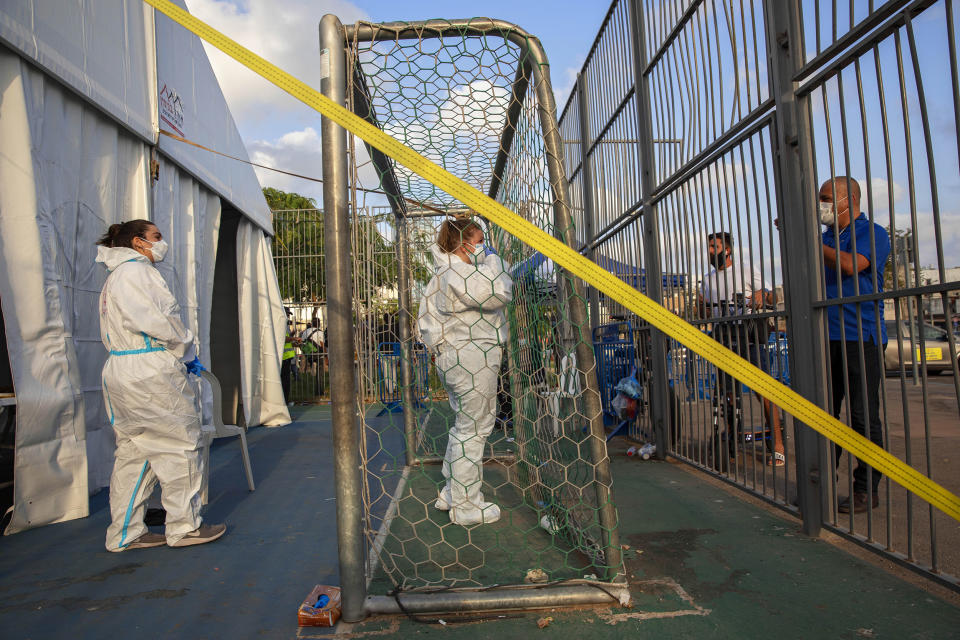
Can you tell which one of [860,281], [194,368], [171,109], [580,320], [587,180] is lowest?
[194,368]

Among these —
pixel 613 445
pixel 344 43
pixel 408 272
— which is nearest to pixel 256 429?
pixel 408 272

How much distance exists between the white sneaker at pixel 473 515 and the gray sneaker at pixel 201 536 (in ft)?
3.82

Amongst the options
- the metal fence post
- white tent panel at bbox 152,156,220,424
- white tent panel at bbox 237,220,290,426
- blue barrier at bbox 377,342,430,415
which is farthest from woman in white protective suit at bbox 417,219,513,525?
white tent panel at bbox 237,220,290,426

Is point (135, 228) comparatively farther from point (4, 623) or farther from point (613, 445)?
point (613, 445)

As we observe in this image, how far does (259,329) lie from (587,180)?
412cm

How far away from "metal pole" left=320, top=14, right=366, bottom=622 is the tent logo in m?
3.38

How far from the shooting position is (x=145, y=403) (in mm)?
2916

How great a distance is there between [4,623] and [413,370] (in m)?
3.40

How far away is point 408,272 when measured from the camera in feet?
14.7

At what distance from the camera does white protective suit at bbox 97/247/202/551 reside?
114 inches

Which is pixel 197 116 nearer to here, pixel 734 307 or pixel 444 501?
pixel 444 501

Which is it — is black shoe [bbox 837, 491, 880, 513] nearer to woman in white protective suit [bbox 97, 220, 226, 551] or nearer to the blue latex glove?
woman in white protective suit [bbox 97, 220, 226, 551]

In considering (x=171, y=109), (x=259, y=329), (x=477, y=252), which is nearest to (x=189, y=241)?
(x=171, y=109)

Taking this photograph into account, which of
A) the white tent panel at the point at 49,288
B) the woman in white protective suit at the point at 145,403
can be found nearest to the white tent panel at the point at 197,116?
the white tent panel at the point at 49,288
